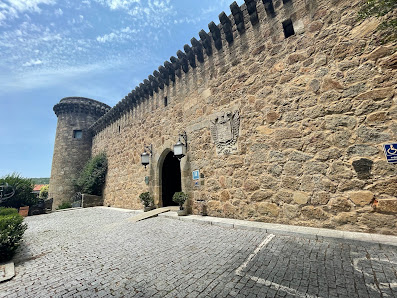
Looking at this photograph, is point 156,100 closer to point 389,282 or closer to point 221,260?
point 221,260

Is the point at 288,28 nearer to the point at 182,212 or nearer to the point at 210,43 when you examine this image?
the point at 210,43

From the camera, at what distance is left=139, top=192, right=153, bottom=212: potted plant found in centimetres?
746

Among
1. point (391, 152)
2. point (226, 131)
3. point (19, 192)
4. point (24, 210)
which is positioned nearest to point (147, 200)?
point (226, 131)

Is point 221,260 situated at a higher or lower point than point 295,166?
lower

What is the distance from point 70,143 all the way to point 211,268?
17709mm

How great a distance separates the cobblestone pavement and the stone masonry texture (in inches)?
33.4

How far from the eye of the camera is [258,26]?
476cm

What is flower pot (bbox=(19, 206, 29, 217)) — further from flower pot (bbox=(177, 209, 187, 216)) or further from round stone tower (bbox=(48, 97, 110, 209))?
flower pot (bbox=(177, 209, 187, 216))

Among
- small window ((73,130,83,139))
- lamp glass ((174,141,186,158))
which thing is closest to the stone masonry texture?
lamp glass ((174,141,186,158))

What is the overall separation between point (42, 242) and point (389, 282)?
6.19 metres

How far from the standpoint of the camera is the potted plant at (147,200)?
7463mm

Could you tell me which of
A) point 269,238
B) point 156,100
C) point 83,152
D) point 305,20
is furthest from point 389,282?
point 83,152

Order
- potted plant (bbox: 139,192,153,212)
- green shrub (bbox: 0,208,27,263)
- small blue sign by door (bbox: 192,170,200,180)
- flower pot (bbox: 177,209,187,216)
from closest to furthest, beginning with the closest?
green shrub (bbox: 0,208,27,263), flower pot (bbox: 177,209,187,216), small blue sign by door (bbox: 192,170,200,180), potted plant (bbox: 139,192,153,212)

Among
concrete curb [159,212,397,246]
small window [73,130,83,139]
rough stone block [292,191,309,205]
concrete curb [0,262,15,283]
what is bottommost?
concrete curb [159,212,397,246]
